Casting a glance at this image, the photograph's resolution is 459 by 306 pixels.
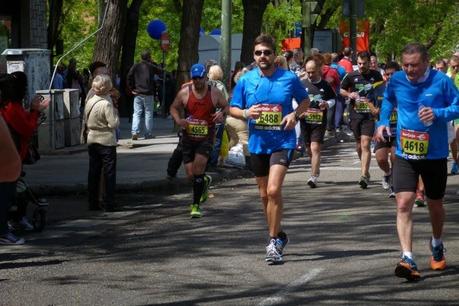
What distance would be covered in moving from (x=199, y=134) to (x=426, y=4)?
5094 centimetres

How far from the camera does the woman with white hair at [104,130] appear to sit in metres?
13.8

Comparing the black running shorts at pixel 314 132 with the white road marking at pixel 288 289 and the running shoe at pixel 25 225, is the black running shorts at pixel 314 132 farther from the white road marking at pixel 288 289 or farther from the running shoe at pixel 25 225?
the white road marking at pixel 288 289

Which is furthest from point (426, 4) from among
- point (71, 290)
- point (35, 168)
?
point (71, 290)

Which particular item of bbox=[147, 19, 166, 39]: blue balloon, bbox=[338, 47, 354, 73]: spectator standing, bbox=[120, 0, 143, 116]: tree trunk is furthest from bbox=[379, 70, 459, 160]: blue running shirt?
bbox=[147, 19, 166, 39]: blue balloon

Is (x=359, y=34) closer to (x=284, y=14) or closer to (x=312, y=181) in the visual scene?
(x=284, y=14)

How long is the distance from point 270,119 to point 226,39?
37.9 ft

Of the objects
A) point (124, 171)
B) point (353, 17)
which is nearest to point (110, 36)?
point (124, 171)

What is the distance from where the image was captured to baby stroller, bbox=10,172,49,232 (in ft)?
38.3

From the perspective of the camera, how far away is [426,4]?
62.6 metres

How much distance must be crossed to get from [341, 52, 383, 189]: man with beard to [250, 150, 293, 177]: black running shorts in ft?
18.5

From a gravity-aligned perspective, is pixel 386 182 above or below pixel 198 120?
below

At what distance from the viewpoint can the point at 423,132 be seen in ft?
31.0

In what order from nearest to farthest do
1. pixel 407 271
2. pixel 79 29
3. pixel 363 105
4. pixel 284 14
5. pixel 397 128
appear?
pixel 407 271 → pixel 397 128 → pixel 363 105 → pixel 284 14 → pixel 79 29

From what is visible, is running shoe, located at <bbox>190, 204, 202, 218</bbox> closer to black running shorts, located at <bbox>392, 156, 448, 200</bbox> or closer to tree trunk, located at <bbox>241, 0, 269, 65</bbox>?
black running shorts, located at <bbox>392, 156, 448, 200</bbox>
